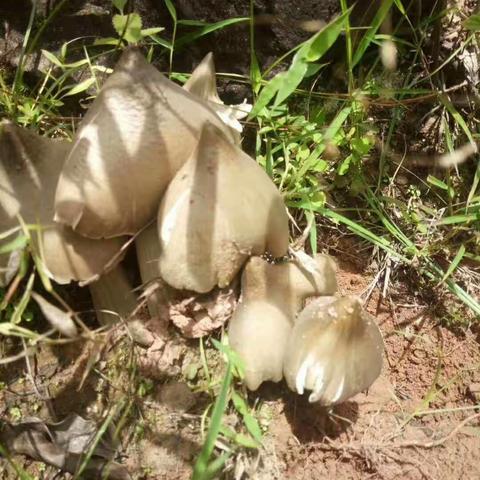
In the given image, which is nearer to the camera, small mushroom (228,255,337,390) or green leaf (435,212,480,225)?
small mushroom (228,255,337,390)

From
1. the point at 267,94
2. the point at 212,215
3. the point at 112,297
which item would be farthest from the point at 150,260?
the point at 267,94

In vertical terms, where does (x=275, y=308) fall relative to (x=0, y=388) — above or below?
above

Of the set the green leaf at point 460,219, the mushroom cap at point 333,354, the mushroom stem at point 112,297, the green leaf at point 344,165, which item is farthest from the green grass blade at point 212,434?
the green leaf at point 460,219

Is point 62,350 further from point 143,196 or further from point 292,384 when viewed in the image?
point 292,384

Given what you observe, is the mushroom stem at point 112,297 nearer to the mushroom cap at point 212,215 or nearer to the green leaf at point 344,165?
the mushroom cap at point 212,215

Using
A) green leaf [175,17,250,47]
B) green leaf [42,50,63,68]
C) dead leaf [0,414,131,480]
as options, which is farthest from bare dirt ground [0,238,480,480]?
green leaf [175,17,250,47]

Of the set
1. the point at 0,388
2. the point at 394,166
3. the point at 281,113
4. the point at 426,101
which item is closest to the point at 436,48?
the point at 426,101

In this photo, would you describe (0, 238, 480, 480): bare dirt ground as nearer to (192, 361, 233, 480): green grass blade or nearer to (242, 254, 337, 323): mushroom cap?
(192, 361, 233, 480): green grass blade
